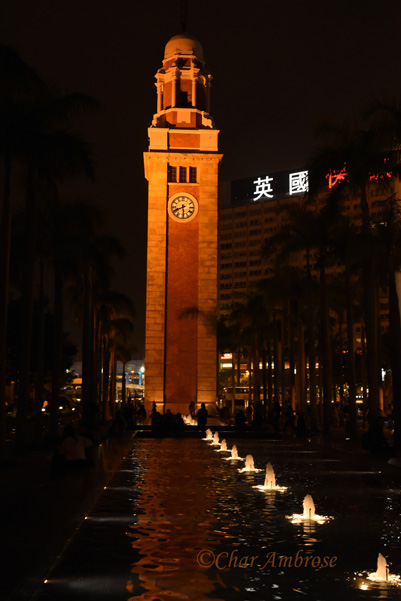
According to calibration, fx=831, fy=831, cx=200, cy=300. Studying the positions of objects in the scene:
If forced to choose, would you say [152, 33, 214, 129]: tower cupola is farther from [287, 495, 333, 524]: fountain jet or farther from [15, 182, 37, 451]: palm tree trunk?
[287, 495, 333, 524]: fountain jet

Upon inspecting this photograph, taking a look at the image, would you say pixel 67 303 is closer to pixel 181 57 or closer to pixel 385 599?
pixel 181 57

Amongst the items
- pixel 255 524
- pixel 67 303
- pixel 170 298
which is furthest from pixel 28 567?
pixel 170 298

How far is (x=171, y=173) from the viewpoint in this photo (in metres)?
59.6

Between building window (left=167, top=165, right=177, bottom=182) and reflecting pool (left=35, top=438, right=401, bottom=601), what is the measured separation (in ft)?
142

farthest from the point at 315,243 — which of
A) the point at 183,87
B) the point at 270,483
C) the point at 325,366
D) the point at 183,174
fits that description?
the point at 183,87

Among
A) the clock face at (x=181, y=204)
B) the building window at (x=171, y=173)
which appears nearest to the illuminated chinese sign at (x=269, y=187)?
the building window at (x=171, y=173)

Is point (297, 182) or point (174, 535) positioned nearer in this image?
point (174, 535)

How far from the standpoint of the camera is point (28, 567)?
7.31 meters

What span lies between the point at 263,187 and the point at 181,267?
88.2 metres

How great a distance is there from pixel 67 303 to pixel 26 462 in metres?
29.1

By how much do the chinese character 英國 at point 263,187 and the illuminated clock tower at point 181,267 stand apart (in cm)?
8140

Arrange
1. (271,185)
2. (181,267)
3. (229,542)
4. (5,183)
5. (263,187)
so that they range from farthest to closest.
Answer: (263,187) < (271,185) < (181,267) < (5,183) < (229,542)

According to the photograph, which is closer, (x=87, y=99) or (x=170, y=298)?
(x=87, y=99)

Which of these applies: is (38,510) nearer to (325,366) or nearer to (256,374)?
(325,366)
